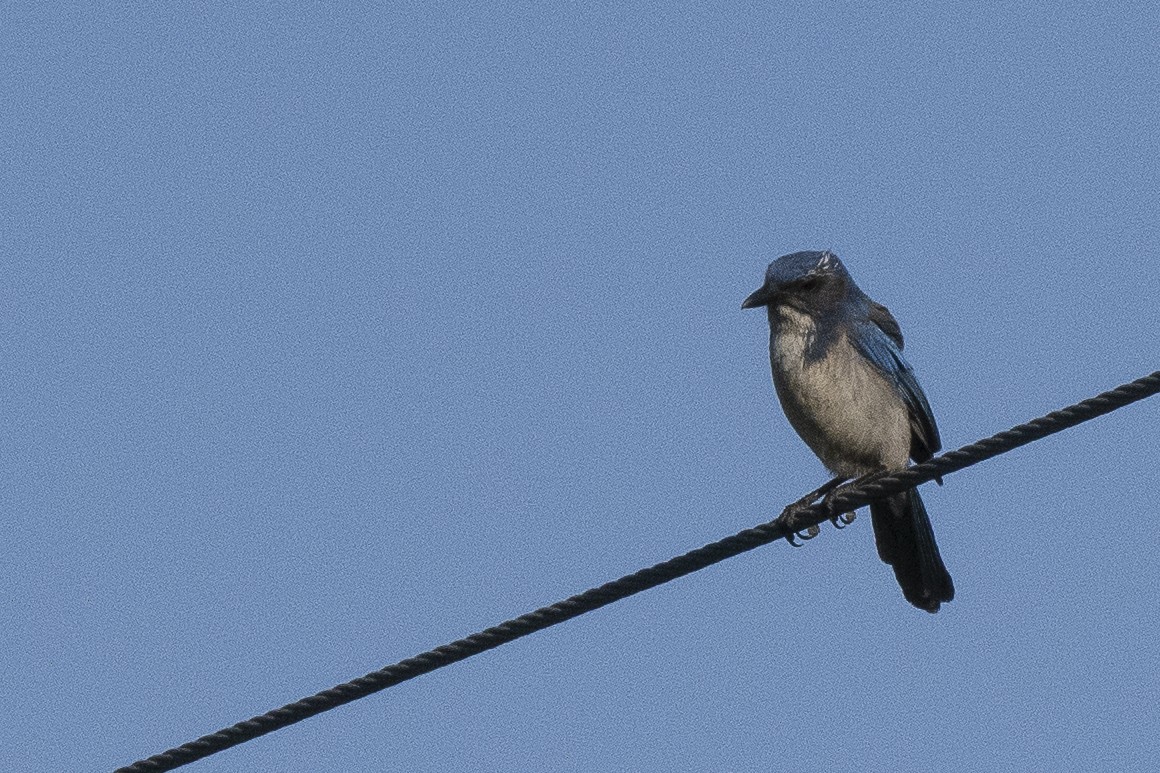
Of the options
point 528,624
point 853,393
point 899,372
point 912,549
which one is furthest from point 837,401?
point 528,624

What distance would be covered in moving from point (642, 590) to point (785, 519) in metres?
2.67

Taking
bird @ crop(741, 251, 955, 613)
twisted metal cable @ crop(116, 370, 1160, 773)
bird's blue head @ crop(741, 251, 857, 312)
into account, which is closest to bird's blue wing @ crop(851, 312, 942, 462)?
bird @ crop(741, 251, 955, 613)

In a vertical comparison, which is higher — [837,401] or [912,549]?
[837,401]

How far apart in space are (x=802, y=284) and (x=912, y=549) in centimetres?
177

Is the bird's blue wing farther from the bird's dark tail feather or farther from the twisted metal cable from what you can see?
the twisted metal cable

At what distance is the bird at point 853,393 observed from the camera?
11.3 metres

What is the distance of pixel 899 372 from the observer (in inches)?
462

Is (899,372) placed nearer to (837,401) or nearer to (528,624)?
(837,401)

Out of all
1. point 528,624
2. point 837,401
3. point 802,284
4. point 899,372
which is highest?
point 802,284

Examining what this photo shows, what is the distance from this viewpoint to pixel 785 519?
1022cm

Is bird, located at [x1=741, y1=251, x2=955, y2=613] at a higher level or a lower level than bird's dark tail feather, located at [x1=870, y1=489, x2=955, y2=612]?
higher

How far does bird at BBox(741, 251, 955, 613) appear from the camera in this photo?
37.1 feet

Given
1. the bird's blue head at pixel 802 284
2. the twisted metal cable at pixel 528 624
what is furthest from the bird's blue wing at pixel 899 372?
the twisted metal cable at pixel 528 624

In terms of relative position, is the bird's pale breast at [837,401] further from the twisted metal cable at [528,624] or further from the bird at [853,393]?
the twisted metal cable at [528,624]
